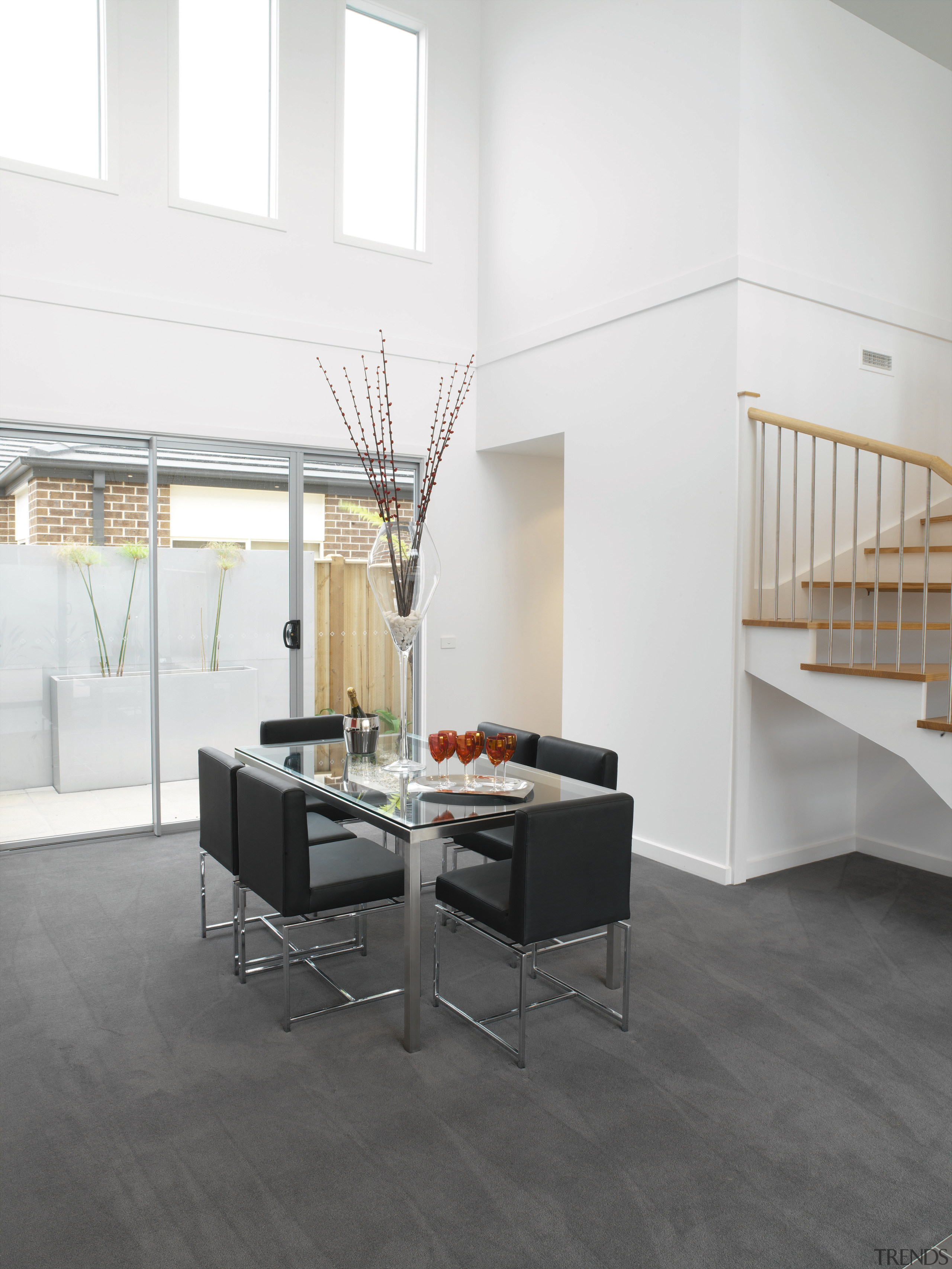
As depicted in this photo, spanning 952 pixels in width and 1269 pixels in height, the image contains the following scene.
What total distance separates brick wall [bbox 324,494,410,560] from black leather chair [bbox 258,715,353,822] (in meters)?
1.66

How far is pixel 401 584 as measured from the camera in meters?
3.30

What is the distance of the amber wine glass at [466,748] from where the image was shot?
299cm

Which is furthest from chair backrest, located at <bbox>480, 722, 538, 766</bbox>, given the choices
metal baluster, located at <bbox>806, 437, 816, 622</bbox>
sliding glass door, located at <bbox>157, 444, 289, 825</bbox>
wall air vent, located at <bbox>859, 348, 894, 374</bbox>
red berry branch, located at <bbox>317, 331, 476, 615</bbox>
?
wall air vent, located at <bbox>859, 348, 894, 374</bbox>

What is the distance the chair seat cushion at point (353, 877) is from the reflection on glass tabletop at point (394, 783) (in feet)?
0.84

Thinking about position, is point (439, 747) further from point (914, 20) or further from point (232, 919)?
point (914, 20)

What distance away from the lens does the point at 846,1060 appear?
2641mm

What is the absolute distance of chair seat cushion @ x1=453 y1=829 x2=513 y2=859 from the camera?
3.44 meters

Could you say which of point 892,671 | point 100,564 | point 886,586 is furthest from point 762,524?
point 100,564

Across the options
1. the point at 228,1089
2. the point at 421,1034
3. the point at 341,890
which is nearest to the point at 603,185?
the point at 341,890

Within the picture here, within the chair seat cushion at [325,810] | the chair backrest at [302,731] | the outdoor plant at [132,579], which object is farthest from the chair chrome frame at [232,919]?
the outdoor plant at [132,579]

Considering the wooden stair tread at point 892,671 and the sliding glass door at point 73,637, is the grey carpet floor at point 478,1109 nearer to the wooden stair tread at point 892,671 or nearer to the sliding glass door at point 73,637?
the wooden stair tread at point 892,671

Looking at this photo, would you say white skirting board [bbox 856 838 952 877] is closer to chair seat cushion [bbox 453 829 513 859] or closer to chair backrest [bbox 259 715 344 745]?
chair seat cushion [bbox 453 829 513 859]

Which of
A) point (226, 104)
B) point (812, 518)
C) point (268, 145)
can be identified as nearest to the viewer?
point (812, 518)

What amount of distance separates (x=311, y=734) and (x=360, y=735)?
0.78 metres
